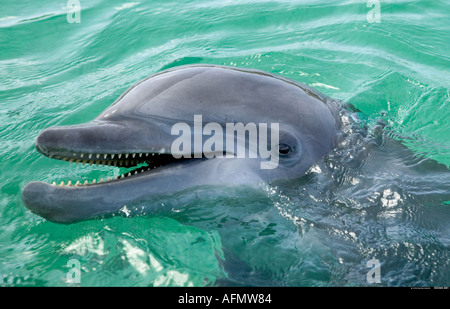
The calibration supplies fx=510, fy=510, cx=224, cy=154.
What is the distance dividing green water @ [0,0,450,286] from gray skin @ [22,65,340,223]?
0.96 feet

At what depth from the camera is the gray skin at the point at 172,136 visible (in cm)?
436

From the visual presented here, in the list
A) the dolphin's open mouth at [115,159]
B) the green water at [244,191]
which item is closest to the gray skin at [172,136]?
the dolphin's open mouth at [115,159]

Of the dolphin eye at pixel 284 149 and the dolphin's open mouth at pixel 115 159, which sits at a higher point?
the dolphin eye at pixel 284 149

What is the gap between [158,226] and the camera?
17.1 feet

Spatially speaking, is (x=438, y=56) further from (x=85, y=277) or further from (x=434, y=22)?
(x=85, y=277)

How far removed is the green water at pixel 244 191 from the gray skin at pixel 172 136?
292mm

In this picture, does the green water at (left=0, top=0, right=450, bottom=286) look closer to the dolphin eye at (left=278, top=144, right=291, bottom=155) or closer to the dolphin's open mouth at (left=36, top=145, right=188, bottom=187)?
the dolphin eye at (left=278, top=144, right=291, bottom=155)

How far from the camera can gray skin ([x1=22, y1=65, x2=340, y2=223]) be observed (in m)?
4.36

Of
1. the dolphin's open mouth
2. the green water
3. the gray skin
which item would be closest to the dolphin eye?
the gray skin

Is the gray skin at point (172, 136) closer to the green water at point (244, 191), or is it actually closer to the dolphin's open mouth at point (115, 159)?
the dolphin's open mouth at point (115, 159)

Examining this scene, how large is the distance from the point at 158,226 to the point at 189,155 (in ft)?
3.07

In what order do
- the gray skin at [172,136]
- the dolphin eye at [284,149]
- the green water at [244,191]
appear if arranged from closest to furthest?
the gray skin at [172,136]
the green water at [244,191]
the dolphin eye at [284,149]

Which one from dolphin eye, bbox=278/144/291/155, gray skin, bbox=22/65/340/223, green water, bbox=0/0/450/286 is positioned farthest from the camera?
dolphin eye, bbox=278/144/291/155
